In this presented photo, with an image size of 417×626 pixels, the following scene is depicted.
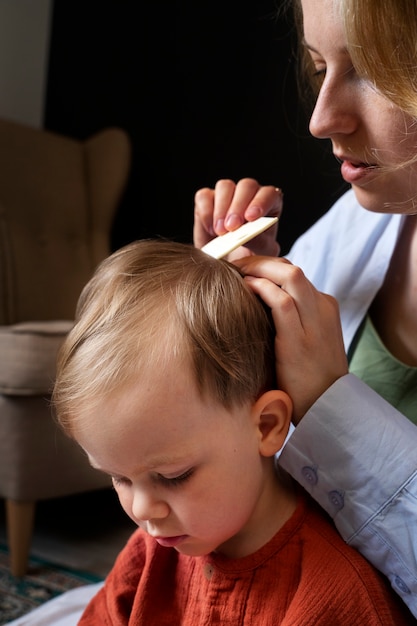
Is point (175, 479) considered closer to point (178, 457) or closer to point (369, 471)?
point (178, 457)

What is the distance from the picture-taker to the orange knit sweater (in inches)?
29.1

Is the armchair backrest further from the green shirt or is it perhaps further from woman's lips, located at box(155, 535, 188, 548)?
woman's lips, located at box(155, 535, 188, 548)

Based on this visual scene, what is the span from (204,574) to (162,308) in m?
0.31

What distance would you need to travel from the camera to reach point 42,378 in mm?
1878

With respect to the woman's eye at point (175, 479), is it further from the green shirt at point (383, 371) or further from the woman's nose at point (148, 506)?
the green shirt at point (383, 371)

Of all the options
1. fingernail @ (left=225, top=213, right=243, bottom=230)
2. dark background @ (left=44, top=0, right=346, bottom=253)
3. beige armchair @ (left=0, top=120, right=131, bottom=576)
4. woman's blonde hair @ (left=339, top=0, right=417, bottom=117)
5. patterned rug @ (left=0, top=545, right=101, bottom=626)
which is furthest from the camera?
beige armchair @ (left=0, top=120, right=131, bottom=576)

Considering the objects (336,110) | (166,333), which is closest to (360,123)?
(336,110)

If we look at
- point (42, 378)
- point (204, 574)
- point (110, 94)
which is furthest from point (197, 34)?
point (204, 574)

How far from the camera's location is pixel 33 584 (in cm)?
188

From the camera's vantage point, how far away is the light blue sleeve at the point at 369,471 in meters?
0.76

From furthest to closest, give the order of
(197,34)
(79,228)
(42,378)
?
(79,228) → (197,34) → (42,378)

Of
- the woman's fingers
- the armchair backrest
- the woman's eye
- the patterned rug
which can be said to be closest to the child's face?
the woman's eye

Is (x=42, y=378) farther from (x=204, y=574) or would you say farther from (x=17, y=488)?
(x=204, y=574)

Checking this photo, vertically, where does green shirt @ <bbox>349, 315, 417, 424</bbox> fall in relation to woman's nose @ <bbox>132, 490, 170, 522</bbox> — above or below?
above
